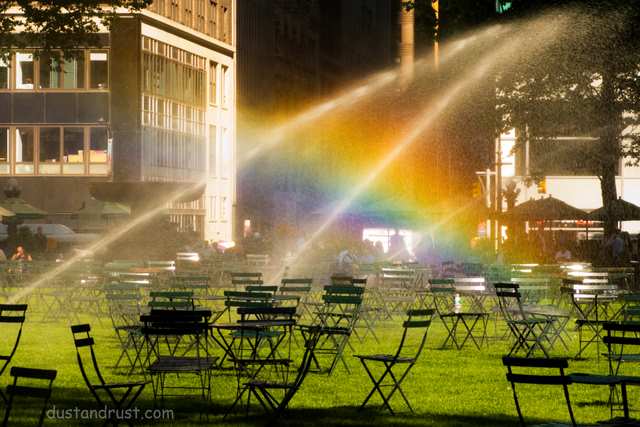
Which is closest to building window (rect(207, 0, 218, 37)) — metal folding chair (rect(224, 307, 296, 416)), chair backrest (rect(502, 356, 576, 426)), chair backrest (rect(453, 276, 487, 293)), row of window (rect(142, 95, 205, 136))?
row of window (rect(142, 95, 205, 136))

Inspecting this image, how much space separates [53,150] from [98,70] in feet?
14.8

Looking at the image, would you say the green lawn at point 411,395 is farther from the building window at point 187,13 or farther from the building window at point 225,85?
the building window at point 225,85

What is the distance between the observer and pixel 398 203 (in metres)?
55.4

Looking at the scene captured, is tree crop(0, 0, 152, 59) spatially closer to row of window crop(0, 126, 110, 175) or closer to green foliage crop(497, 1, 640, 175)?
green foliage crop(497, 1, 640, 175)

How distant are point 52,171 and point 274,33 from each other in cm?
2671

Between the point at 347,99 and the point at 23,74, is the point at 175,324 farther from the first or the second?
the point at 347,99

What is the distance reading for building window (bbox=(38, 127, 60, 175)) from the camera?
75000 mm

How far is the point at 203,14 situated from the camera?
8381cm

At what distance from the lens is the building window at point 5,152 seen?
2940 inches

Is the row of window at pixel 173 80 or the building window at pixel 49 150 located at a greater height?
the row of window at pixel 173 80

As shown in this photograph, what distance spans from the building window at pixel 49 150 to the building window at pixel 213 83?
40.3 feet

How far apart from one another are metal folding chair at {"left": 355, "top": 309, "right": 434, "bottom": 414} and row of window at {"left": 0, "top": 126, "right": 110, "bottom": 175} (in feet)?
163

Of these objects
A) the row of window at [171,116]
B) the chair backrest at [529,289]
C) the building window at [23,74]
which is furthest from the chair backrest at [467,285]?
the building window at [23,74]

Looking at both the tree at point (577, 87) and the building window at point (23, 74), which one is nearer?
the tree at point (577, 87)
